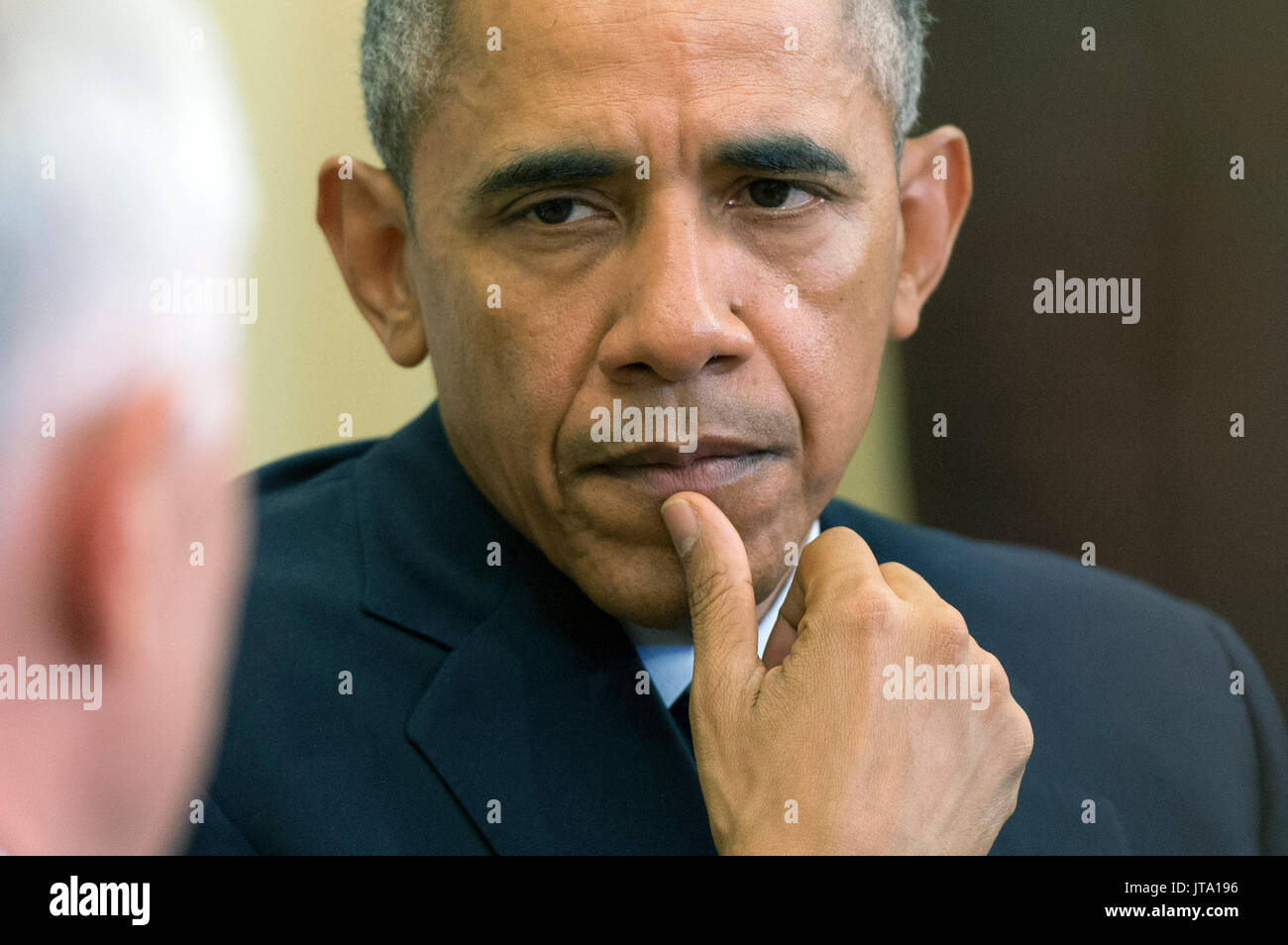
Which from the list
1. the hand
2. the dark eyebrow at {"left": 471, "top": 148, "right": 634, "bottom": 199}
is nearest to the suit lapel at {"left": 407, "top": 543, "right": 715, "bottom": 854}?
the hand

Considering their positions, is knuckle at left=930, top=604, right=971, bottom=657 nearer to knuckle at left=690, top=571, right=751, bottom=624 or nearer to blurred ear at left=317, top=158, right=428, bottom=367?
knuckle at left=690, top=571, right=751, bottom=624

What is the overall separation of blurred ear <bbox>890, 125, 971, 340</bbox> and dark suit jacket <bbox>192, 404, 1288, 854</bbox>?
0.96ft

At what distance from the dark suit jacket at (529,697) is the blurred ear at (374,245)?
0.37 ft

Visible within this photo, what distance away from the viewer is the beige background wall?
1.51m

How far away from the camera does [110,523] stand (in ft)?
4.02

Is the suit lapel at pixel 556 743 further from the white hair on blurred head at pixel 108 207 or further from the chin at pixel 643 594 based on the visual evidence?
the white hair on blurred head at pixel 108 207

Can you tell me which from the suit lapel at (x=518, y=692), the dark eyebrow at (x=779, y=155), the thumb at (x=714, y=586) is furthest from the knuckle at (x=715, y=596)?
the dark eyebrow at (x=779, y=155)

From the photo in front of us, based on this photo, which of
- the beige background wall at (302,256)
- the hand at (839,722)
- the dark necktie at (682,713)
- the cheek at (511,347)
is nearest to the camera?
the hand at (839,722)

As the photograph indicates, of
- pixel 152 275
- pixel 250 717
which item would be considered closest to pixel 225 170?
pixel 152 275

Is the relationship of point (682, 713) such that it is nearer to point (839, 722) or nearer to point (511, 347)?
point (839, 722)

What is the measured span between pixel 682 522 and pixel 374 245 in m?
0.48

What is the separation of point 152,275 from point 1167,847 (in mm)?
1335

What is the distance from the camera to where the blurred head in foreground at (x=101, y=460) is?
4.01ft

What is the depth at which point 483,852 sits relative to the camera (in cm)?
121
